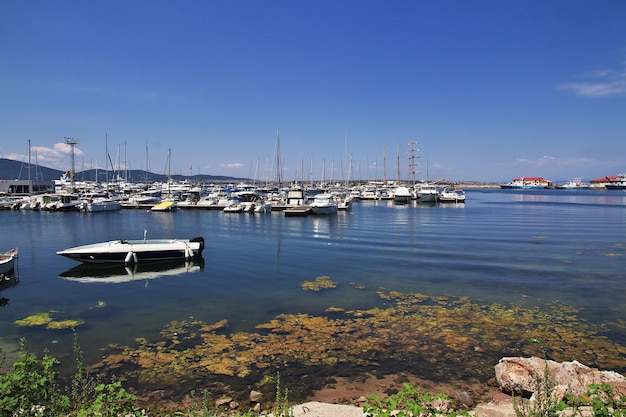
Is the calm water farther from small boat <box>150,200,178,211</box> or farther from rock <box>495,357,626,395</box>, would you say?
small boat <box>150,200,178,211</box>

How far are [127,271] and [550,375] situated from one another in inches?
1000

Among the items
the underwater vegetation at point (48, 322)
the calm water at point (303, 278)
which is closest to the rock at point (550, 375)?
the calm water at point (303, 278)

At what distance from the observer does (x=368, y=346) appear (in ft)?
43.4

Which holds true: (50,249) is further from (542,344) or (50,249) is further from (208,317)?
(542,344)

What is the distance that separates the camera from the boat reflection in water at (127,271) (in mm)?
24516

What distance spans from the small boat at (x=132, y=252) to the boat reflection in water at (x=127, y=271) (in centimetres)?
50

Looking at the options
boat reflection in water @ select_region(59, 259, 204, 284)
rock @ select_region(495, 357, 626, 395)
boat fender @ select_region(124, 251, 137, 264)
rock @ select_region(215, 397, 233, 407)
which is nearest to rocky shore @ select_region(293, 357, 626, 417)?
rock @ select_region(495, 357, 626, 395)

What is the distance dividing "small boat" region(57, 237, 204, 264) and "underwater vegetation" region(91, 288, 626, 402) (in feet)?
45.9

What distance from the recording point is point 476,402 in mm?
9633

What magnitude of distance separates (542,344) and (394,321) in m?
5.22

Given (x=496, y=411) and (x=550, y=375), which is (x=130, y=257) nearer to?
(x=496, y=411)

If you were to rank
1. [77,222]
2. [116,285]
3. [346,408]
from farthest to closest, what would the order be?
[77,222] < [116,285] < [346,408]

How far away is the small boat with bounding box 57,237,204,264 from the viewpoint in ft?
89.6

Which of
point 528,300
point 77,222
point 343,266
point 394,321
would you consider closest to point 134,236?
point 77,222
